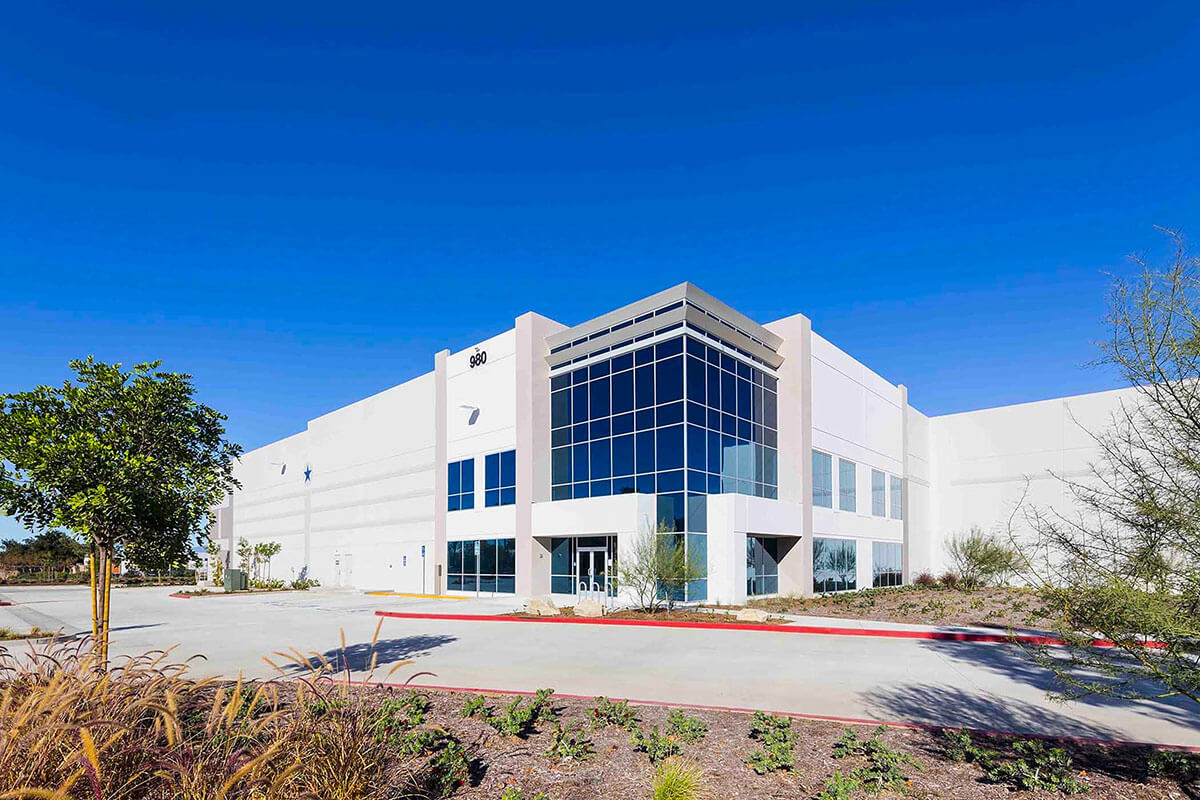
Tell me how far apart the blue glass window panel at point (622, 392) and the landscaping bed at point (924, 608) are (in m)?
9.15

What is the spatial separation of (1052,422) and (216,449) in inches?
1756

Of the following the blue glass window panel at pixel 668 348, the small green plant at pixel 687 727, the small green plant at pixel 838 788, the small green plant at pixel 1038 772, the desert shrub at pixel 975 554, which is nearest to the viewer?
the small green plant at pixel 838 788

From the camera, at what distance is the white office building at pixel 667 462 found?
26906mm

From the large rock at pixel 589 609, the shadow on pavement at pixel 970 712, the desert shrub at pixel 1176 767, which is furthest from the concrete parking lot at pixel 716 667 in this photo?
the large rock at pixel 589 609

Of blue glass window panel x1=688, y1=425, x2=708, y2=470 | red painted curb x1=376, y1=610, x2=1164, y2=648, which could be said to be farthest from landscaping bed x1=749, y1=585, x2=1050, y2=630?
blue glass window panel x1=688, y1=425, x2=708, y2=470

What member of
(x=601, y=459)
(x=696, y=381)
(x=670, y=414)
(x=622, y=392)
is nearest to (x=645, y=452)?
(x=670, y=414)

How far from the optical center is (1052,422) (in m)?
40.6

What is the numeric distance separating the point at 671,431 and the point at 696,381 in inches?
87.0

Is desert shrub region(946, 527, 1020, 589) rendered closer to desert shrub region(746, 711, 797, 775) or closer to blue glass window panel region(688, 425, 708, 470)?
blue glass window panel region(688, 425, 708, 470)

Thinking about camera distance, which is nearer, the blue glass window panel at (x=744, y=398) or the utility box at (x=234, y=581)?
the blue glass window panel at (x=744, y=398)

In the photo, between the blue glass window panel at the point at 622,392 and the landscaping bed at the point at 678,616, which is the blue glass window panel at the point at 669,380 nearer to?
the blue glass window panel at the point at 622,392

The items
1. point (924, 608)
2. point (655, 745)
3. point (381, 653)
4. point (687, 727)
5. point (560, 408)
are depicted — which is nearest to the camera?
point (655, 745)

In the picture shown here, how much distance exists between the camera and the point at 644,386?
91.6ft

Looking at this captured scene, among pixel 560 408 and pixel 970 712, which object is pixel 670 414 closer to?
pixel 560 408
